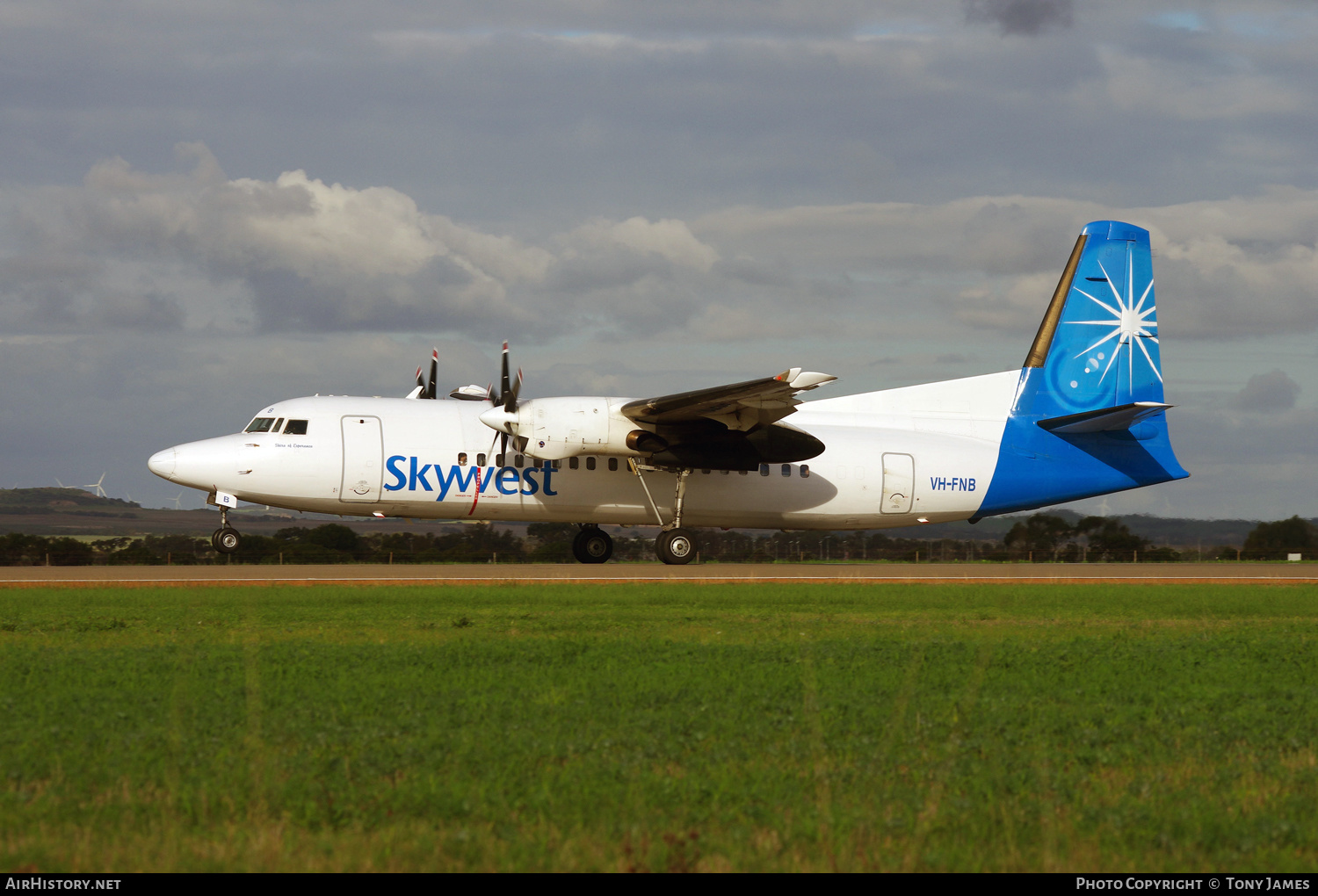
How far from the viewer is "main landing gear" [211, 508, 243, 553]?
24.2 m

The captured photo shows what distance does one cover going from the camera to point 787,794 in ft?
17.7

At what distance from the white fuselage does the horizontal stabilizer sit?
4.40ft

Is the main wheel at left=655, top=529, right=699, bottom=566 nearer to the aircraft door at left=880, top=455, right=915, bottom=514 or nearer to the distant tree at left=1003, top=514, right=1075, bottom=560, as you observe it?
the aircraft door at left=880, top=455, right=915, bottom=514

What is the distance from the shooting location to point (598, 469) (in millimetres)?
25344

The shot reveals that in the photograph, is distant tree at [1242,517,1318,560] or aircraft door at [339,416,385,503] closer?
aircraft door at [339,416,385,503]

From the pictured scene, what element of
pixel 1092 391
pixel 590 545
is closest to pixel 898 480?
pixel 1092 391

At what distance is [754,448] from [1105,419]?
9.24 m

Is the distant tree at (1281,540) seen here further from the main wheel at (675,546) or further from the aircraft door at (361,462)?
the aircraft door at (361,462)

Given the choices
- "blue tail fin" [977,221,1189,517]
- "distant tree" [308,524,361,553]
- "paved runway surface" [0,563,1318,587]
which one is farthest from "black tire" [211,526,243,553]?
"blue tail fin" [977,221,1189,517]

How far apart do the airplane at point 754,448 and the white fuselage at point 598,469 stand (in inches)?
1.6

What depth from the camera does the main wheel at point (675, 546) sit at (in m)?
25.5

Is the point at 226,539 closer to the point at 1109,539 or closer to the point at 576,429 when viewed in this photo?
the point at 576,429

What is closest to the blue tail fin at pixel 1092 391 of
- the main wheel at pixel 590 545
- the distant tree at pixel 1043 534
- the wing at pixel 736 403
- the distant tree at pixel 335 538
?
the wing at pixel 736 403
